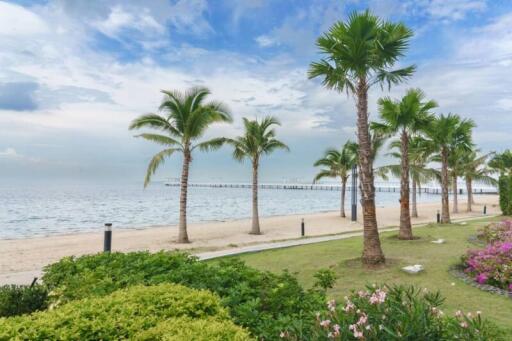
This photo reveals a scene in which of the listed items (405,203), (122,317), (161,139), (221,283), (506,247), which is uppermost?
(161,139)

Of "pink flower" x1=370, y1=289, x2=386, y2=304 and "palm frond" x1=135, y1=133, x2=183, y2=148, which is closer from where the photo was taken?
"pink flower" x1=370, y1=289, x2=386, y2=304

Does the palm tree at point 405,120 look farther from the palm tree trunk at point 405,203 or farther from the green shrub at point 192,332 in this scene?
the green shrub at point 192,332

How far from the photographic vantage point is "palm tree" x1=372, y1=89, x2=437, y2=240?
14875 millimetres

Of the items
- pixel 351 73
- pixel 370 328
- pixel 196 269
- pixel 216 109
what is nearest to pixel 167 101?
pixel 216 109

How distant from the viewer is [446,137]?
68.1ft

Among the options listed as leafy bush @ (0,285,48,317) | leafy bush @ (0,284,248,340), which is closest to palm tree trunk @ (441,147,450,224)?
leafy bush @ (0,284,248,340)

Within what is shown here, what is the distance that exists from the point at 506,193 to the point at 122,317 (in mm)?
30919

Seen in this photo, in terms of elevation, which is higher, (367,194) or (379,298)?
(367,194)

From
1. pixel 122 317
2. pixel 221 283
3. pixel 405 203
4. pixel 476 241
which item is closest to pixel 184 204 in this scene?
pixel 405 203

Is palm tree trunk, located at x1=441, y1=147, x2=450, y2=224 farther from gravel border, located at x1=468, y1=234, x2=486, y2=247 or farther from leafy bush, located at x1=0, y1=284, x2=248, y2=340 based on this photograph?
leafy bush, located at x1=0, y1=284, x2=248, y2=340

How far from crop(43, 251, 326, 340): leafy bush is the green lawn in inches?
43.3

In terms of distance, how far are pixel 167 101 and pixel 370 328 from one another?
18788 mm

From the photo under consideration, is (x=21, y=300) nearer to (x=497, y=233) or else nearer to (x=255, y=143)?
(x=497, y=233)

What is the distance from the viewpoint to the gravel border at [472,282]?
7.48 m
